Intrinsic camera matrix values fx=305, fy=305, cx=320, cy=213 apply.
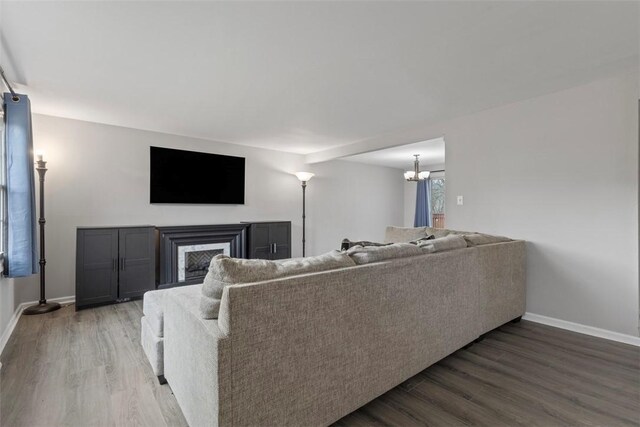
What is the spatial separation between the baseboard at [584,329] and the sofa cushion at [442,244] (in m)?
1.36

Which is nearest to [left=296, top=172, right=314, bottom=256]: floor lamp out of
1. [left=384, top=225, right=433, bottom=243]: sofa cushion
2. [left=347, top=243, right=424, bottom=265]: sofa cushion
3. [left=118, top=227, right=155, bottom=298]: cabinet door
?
[left=384, top=225, right=433, bottom=243]: sofa cushion

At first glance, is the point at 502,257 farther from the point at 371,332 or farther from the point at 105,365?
the point at 105,365

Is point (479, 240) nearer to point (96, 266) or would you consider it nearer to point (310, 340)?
point (310, 340)

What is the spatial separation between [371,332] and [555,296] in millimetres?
2338

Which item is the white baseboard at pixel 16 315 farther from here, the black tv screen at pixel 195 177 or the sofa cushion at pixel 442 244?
the sofa cushion at pixel 442 244

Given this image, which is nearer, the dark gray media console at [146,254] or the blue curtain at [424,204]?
the dark gray media console at [146,254]

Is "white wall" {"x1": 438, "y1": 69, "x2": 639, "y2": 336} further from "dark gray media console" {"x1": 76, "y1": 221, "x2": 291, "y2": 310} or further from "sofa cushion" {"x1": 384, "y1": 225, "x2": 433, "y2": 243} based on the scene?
"dark gray media console" {"x1": 76, "y1": 221, "x2": 291, "y2": 310}

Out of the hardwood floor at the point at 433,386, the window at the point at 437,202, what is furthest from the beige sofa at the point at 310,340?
the window at the point at 437,202

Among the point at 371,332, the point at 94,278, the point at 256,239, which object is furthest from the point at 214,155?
the point at 371,332

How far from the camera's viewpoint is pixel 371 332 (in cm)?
161

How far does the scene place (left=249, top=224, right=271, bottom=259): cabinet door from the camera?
15.4ft

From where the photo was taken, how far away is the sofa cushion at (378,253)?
1708mm

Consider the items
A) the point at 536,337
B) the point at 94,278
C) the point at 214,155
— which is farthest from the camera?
the point at 214,155

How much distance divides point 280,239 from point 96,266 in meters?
2.44
